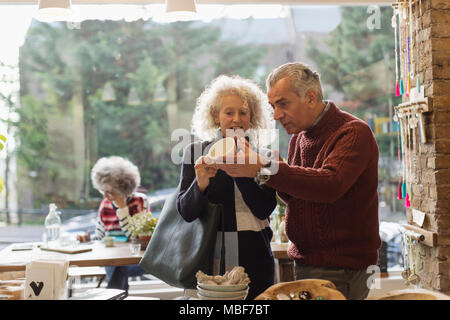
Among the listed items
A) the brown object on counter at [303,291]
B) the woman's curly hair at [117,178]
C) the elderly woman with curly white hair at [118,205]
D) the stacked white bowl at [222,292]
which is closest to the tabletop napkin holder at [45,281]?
the stacked white bowl at [222,292]

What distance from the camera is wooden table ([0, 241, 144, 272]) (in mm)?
3030

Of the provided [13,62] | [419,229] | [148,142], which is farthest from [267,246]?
[13,62]

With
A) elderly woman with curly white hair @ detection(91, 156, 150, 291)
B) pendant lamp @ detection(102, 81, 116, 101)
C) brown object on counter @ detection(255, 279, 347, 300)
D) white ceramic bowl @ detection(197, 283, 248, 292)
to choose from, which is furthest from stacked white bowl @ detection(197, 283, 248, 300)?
pendant lamp @ detection(102, 81, 116, 101)

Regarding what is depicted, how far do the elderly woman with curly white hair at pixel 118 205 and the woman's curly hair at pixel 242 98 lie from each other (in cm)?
Result: 184

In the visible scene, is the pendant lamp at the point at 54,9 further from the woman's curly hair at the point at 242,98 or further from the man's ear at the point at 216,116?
the man's ear at the point at 216,116

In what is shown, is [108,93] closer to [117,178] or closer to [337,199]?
[117,178]

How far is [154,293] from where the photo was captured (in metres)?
4.34

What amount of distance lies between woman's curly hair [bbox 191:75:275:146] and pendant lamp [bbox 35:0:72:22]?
104cm

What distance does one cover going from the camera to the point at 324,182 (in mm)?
1542

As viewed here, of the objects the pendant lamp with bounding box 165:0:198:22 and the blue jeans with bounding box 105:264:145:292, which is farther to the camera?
the blue jeans with bounding box 105:264:145:292

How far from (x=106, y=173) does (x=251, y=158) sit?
2589 millimetres

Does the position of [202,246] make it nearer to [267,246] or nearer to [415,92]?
[267,246]

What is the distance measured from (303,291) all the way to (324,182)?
1.13 ft

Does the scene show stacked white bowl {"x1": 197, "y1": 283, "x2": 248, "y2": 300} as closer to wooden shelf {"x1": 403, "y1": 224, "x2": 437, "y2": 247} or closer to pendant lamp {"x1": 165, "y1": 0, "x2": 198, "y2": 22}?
wooden shelf {"x1": 403, "y1": 224, "x2": 437, "y2": 247}
